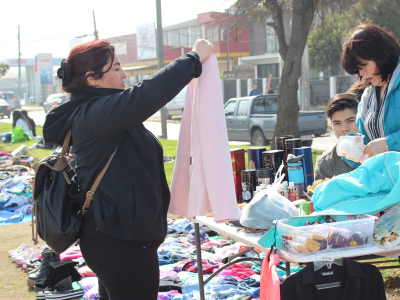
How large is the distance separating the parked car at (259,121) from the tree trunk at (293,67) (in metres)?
2.90

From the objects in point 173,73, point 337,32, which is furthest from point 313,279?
point 337,32

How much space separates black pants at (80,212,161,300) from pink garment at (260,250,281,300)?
0.56m

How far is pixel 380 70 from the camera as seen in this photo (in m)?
2.79

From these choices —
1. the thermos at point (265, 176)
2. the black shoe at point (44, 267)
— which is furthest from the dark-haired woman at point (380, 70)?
the black shoe at point (44, 267)

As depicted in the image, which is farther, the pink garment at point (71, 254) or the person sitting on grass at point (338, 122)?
the pink garment at point (71, 254)

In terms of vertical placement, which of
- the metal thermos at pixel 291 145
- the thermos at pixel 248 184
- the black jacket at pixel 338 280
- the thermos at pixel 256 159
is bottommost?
the black jacket at pixel 338 280

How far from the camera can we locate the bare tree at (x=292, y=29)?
31.2 feet

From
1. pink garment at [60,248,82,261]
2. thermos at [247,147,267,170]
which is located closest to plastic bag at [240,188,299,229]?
thermos at [247,147,267,170]

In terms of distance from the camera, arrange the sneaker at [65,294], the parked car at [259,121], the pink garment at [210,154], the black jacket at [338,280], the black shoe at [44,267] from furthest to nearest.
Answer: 1. the parked car at [259,121]
2. the black shoe at [44,267]
3. the sneaker at [65,294]
4. the pink garment at [210,154]
5. the black jacket at [338,280]

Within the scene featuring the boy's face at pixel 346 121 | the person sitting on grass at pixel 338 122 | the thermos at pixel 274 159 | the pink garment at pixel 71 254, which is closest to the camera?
the thermos at pixel 274 159

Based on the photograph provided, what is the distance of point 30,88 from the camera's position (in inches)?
3684

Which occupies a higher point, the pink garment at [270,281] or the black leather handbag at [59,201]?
the black leather handbag at [59,201]

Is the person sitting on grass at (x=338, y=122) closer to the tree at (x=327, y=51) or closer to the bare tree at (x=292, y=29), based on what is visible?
the bare tree at (x=292, y=29)

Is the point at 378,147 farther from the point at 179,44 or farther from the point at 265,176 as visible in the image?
the point at 179,44
